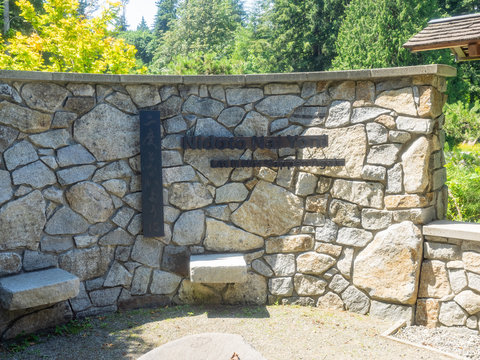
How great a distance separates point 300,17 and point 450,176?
592 inches

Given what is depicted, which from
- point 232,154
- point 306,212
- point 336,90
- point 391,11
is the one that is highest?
point 391,11

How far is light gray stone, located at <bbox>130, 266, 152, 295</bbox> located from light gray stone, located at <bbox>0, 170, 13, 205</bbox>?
1268mm

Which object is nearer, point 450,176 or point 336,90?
point 336,90

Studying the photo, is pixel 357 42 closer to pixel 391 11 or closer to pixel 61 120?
pixel 391 11

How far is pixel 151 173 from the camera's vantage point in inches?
163

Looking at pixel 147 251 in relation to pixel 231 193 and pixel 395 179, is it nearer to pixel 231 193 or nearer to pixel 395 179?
pixel 231 193

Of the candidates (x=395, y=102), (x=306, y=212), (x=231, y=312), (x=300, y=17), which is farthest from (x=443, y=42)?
(x=300, y=17)

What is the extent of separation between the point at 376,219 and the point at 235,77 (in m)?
1.79

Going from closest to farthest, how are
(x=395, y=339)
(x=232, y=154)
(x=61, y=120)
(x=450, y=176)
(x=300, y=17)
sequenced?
(x=395, y=339) → (x=61, y=120) → (x=232, y=154) → (x=450, y=176) → (x=300, y=17)

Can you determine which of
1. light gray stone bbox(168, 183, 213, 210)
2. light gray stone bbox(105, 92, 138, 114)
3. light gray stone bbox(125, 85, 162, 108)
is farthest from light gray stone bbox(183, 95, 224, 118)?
light gray stone bbox(168, 183, 213, 210)

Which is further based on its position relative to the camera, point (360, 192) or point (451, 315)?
point (360, 192)

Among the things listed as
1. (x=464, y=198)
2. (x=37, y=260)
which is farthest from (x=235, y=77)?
(x=464, y=198)

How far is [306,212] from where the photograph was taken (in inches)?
168

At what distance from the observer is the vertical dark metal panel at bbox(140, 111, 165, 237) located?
13.5ft
